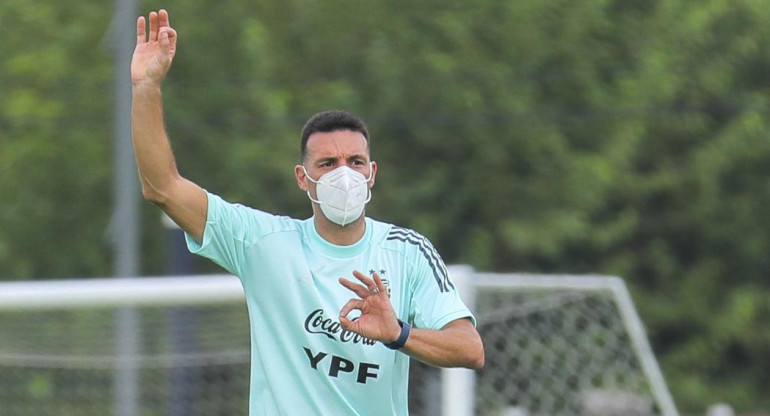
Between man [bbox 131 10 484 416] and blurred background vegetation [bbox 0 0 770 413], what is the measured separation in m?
10.8

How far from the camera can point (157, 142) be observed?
402cm

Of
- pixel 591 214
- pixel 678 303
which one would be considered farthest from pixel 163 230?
pixel 678 303

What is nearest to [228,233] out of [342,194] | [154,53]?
[342,194]

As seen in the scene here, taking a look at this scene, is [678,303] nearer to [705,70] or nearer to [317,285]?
[705,70]

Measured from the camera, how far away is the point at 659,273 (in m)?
16.5

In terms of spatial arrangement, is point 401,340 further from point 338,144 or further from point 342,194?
point 338,144

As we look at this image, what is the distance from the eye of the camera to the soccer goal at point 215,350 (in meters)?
6.80

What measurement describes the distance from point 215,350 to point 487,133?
9.04m

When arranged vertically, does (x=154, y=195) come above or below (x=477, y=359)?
above

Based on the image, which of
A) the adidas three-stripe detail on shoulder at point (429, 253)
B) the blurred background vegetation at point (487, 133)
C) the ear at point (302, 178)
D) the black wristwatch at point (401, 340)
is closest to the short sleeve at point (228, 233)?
the ear at point (302, 178)

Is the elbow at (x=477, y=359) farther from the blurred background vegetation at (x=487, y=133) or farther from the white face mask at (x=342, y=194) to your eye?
the blurred background vegetation at (x=487, y=133)

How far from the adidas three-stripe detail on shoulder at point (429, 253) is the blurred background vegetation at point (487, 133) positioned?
10.7 m

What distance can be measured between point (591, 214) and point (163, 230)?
4465 mm

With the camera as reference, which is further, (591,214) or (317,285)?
(591,214)
